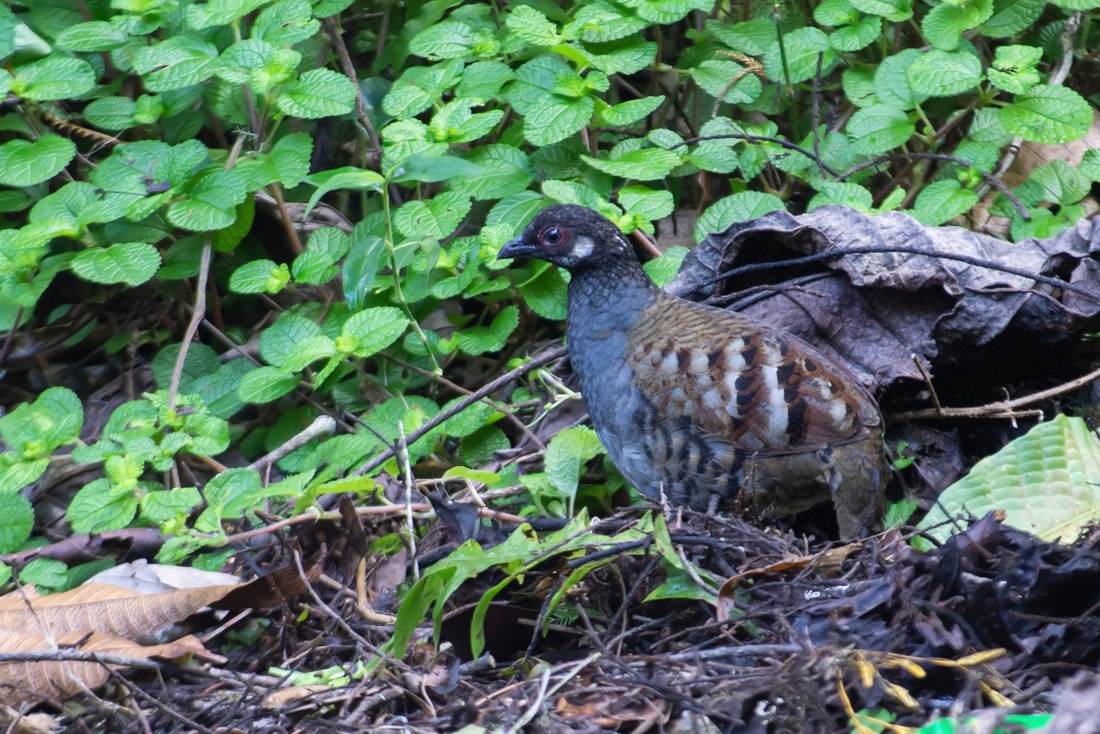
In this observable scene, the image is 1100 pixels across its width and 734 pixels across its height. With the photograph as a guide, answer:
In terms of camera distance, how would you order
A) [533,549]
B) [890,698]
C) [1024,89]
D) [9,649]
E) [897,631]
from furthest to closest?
[1024,89], [9,649], [533,549], [897,631], [890,698]

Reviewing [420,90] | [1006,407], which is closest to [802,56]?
[420,90]

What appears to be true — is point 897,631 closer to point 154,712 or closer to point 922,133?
point 154,712

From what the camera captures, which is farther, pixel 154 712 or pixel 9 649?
pixel 9 649

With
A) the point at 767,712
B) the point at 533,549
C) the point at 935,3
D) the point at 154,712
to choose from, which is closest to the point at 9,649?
the point at 154,712

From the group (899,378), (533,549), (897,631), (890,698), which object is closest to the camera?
(890,698)

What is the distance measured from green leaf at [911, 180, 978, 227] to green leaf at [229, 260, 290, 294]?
7.81ft

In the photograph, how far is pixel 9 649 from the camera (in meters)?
3.04

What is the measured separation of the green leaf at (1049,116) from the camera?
13.9 ft

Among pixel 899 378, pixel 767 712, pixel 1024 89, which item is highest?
pixel 1024 89

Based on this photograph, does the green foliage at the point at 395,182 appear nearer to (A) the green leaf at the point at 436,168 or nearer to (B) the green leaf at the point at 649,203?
(B) the green leaf at the point at 649,203

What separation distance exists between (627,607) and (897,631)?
635 millimetres

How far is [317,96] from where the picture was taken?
172 inches

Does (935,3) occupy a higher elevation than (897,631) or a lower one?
higher

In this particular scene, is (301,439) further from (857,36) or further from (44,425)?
(857,36)
